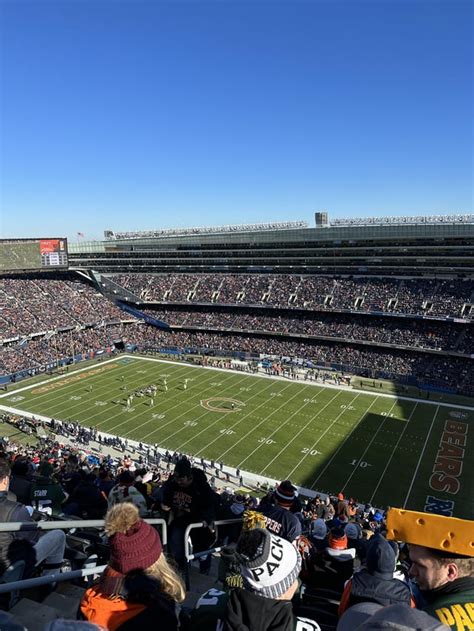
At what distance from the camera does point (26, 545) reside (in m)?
4.59

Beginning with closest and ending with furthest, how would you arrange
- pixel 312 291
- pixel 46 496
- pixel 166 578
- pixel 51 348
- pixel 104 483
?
1. pixel 166 578
2. pixel 46 496
3. pixel 104 483
4. pixel 51 348
5. pixel 312 291

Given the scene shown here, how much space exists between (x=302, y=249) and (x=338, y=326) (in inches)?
550

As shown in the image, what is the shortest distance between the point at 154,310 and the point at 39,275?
1648cm

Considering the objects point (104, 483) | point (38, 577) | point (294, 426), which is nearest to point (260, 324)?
point (294, 426)

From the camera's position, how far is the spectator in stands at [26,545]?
4457 millimetres

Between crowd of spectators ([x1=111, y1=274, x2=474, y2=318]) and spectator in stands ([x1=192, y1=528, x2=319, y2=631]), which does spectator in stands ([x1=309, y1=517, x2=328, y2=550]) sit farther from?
crowd of spectators ([x1=111, y1=274, x2=474, y2=318])

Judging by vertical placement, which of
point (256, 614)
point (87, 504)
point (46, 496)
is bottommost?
point (87, 504)

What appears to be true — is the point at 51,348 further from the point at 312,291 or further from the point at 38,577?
→ the point at 38,577

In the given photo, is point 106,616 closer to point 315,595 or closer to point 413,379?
point 315,595

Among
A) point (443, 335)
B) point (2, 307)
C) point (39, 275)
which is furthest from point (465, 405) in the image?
point (39, 275)

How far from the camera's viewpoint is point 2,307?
51906 millimetres

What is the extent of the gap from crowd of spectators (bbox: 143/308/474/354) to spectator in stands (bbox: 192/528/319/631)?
43541 mm

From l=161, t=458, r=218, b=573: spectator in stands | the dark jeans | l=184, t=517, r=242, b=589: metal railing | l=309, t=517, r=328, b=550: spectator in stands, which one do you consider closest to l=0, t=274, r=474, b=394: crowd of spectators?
l=309, t=517, r=328, b=550: spectator in stands

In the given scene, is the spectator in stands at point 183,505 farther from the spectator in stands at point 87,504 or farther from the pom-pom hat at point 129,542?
the pom-pom hat at point 129,542
